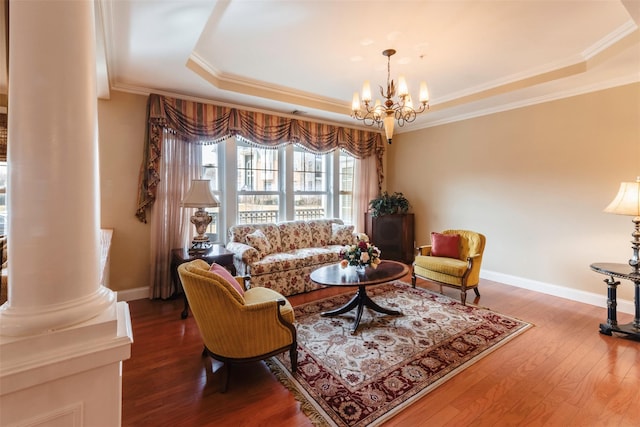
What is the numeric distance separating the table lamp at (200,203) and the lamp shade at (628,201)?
4126 mm

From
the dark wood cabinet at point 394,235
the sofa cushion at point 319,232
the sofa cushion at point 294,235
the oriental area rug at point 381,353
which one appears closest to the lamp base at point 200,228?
the sofa cushion at point 294,235

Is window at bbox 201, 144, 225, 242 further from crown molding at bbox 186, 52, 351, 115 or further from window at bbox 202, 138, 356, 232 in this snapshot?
crown molding at bbox 186, 52, 351, 115

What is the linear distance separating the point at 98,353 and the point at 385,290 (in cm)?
355

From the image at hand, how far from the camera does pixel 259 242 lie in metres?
4.04

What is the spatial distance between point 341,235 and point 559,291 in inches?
121

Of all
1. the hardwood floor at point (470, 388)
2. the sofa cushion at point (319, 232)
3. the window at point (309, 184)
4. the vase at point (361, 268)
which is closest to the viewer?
the hardwood floor at point (470, 388)

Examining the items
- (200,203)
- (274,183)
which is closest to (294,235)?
(274,183)

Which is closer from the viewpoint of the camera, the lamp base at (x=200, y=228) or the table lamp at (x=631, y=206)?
the table lamp at (x=631, y=206)

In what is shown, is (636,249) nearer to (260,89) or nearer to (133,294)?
(260,89)

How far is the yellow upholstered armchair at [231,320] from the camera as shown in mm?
2057

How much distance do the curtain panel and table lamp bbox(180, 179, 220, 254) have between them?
585 mm

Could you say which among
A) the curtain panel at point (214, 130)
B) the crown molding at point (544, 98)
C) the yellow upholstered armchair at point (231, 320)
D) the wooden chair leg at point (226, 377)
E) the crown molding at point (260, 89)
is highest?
the crown molding at point (260, 89)

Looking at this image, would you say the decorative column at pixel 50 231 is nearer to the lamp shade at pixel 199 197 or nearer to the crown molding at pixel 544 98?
the lamp shade at pixel 199 197

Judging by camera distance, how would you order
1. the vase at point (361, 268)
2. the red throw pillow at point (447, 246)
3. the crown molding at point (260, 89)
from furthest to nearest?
the red throw pillow at point (447, 246) < the crown molding at point (260, 89) < the vase at point (361, 268)
